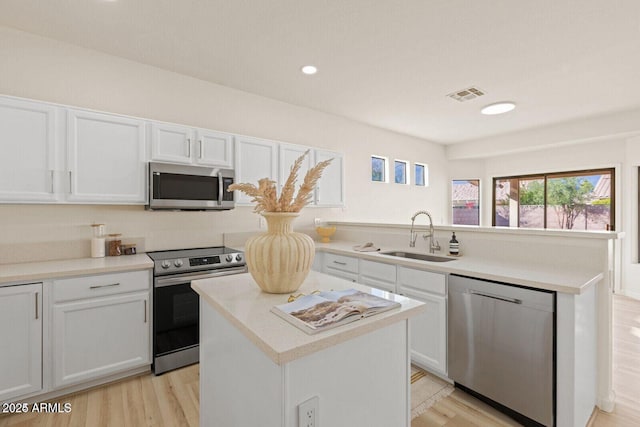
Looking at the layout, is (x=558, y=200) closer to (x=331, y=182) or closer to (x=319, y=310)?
(x=331, y=182)

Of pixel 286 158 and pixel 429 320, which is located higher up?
pixel 286 158

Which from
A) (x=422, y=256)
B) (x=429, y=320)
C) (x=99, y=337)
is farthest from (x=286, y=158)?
(x=99, y=337)

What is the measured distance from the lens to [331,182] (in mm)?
4016

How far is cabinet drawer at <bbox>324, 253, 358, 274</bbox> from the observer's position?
9.80 feet

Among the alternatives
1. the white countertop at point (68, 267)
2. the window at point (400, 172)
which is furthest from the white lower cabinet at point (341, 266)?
the window at point (400, 172)

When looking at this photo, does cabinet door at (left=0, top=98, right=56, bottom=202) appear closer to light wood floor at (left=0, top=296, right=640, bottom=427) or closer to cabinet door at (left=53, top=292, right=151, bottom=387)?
cabinet door at (left=53, top=292, right=151, bottom=387)

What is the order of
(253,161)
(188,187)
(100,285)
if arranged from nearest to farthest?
(100,285), (188,187), (253,161)

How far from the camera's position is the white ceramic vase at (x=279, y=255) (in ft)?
4.18

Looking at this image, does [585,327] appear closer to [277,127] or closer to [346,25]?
[346,25]

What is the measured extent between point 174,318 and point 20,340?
0.89 m

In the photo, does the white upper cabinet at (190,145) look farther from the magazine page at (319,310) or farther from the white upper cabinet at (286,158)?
the magazine page at (319,310)

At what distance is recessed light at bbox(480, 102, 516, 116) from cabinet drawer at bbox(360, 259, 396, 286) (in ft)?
8.96

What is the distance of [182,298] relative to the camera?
2.49 meters

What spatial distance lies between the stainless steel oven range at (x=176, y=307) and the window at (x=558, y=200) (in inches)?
234
